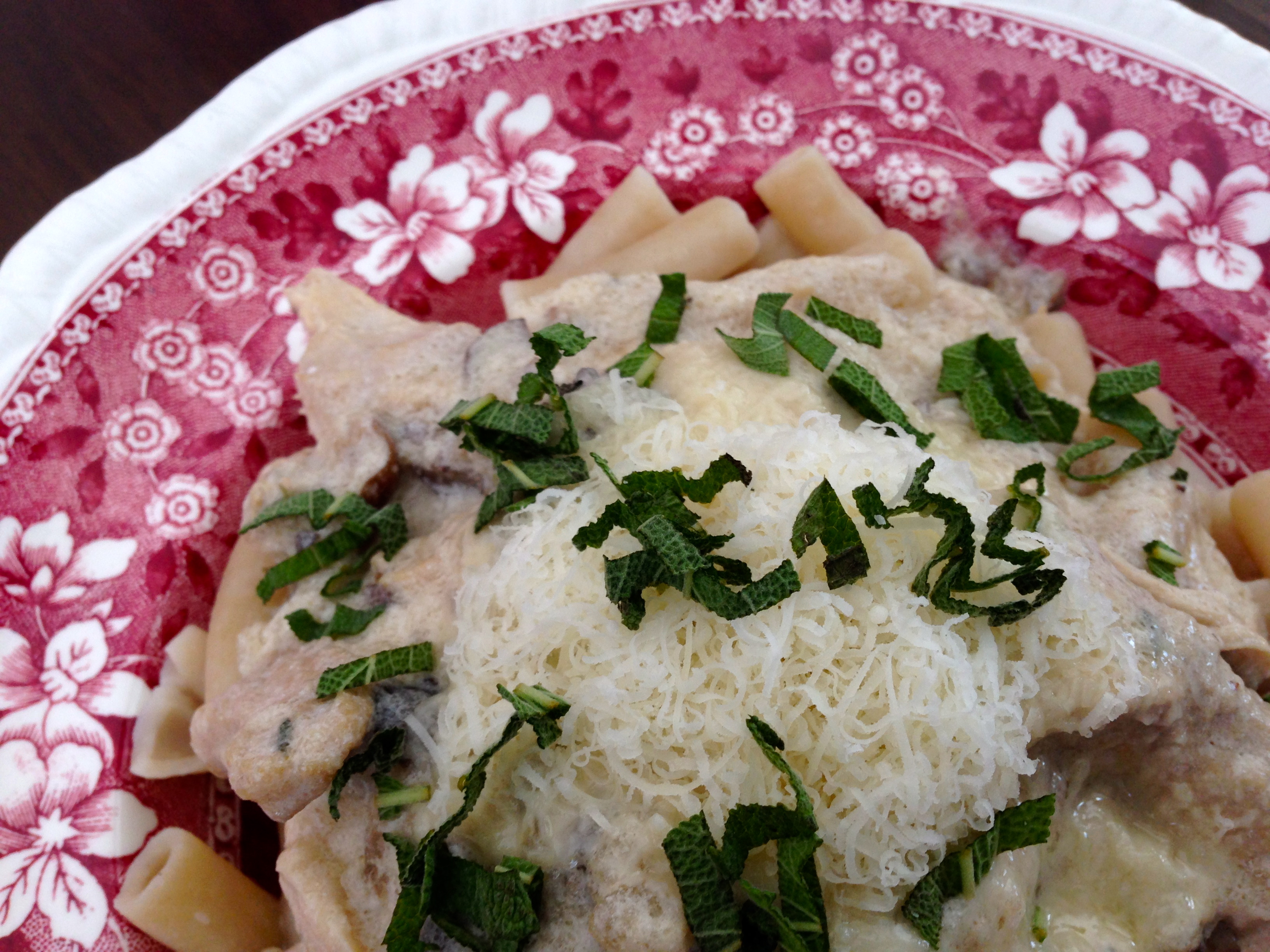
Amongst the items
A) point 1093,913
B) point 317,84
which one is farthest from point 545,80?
point 1093,913

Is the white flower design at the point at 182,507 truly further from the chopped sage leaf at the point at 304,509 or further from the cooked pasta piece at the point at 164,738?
the cooked pasta piece at the point at 164,738

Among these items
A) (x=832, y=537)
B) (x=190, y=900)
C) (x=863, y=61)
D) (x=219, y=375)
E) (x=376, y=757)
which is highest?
(x=863, y=61)

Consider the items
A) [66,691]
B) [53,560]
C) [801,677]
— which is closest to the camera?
[801,677]

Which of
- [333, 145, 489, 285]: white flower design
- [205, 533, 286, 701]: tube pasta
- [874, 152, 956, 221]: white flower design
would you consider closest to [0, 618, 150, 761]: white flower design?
[205, 533, 286, 701]: tube pasta

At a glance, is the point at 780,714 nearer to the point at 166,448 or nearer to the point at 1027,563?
the point at 1027,563

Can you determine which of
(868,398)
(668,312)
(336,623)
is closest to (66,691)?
(336,623)

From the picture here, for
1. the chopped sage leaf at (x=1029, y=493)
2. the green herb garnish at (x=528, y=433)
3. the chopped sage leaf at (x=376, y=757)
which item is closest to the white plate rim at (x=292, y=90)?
the green herb garnish at (x=528, y=433)

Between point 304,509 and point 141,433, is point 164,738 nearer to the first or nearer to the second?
point 304,509
